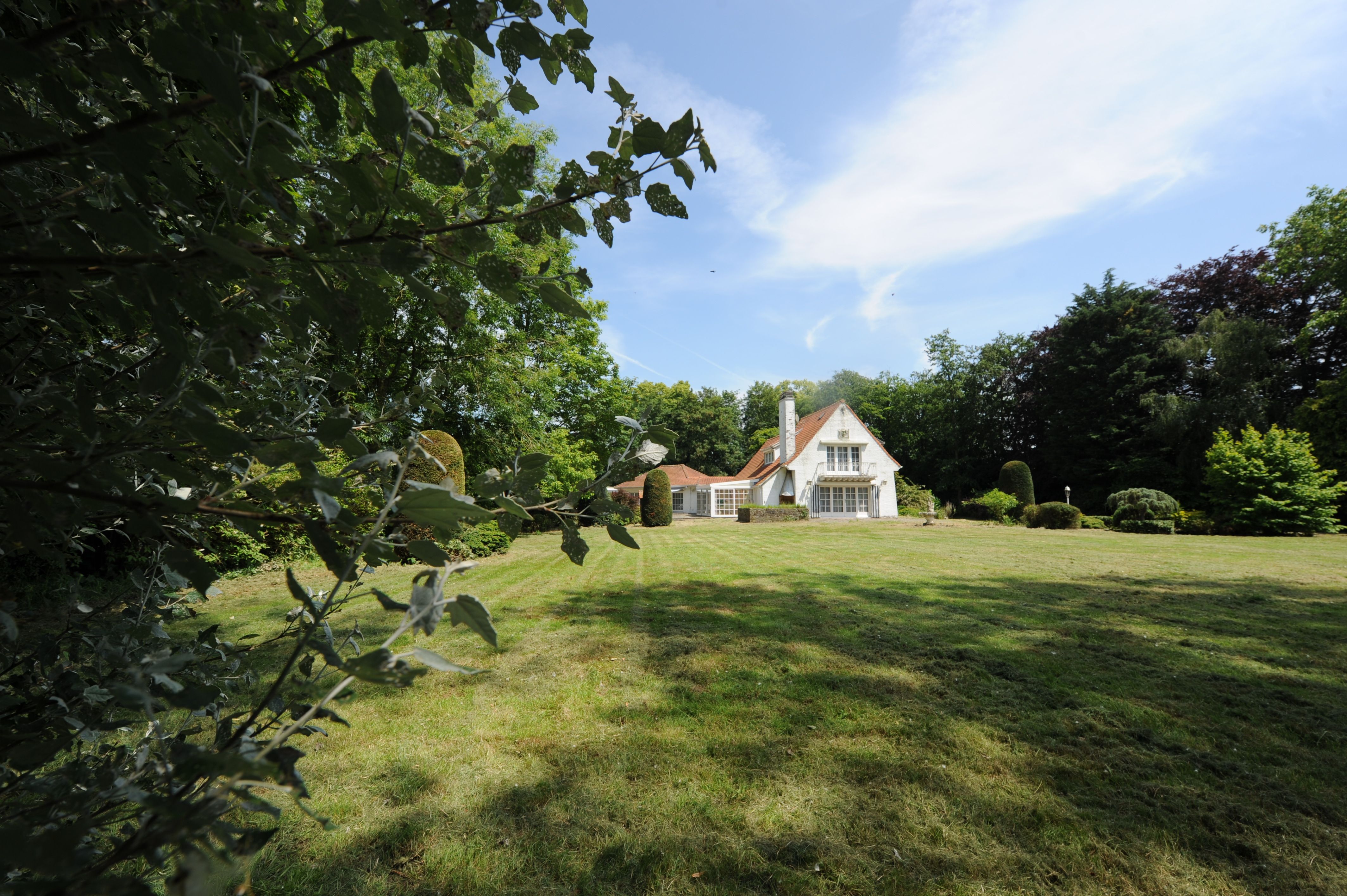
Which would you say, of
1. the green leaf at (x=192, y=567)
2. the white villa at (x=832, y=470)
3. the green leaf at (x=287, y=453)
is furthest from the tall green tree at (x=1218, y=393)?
the green leaf at (x=192, y=567)

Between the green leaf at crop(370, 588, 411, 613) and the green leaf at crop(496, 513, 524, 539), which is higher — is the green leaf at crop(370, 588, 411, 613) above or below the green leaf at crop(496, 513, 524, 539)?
below

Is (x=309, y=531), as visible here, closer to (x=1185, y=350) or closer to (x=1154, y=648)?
(x=1154, y=648)

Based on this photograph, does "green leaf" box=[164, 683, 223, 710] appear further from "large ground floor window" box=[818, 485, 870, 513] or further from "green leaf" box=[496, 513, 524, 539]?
"large ground floor window" box=[818, 485, 870, 513]

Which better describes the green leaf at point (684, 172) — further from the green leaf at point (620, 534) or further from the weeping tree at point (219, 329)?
the green leaf at point (620, 534)

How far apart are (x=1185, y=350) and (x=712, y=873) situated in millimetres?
36857

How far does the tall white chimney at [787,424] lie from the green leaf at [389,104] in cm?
2970

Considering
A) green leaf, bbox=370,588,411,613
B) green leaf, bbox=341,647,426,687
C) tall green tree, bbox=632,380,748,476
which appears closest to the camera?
green leaf, bbox=341,647,426,687

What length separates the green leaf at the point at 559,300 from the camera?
1021 mm

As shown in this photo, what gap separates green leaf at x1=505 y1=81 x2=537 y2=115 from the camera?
1.14 metres

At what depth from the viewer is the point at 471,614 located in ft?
2.43

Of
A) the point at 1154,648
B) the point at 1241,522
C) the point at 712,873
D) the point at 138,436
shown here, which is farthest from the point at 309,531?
the point at 1241,522

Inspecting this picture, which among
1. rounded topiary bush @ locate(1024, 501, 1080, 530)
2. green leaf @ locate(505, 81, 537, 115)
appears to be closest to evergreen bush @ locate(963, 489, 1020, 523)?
rounded topiary bush @ locate(1024, 501, 1080, 530)

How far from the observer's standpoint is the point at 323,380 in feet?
4.44

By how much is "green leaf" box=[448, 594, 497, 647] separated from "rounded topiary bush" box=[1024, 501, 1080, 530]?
26397 mm
